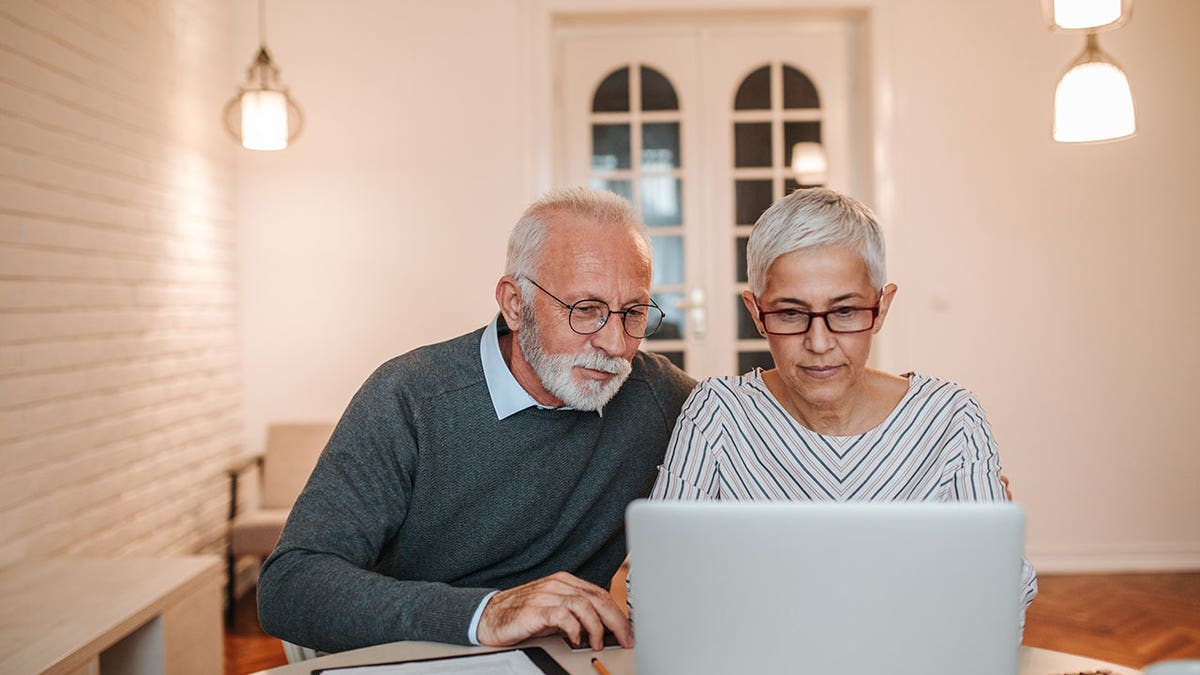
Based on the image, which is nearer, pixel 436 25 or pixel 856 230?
pixel 856 230

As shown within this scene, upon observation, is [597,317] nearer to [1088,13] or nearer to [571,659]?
[571,659]

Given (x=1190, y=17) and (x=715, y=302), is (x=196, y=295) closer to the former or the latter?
(x=715, y=302)

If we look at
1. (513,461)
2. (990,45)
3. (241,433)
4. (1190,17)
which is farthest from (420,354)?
(1190,17)

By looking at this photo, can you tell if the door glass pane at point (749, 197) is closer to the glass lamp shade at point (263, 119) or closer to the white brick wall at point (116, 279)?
the glass lamp shade at point (263, 119)

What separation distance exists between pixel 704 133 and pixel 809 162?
1.65 ft

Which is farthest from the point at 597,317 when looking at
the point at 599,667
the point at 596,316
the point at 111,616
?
the point at 111,616

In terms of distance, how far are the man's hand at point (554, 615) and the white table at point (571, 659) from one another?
0.07 ft

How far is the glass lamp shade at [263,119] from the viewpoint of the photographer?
392 cm

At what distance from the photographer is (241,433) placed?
450 cm

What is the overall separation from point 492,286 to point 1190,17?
3305 mm

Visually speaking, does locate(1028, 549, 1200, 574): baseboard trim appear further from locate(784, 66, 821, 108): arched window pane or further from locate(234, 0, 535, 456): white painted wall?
locate(234, 0, 535, 456): white painted wall

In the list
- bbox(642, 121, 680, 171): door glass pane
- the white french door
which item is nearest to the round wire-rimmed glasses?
the white french door

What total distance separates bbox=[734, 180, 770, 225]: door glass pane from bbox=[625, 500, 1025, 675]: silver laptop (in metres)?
3.84

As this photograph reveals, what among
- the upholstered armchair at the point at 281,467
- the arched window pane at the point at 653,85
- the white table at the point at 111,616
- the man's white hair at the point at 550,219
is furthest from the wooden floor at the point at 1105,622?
the arched window pane at the point at 653,85
